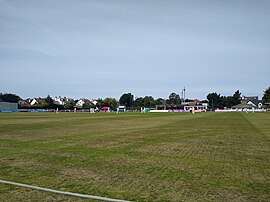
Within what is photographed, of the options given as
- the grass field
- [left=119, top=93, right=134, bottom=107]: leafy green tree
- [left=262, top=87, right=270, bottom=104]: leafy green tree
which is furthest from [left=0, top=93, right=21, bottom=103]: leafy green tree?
the grass field

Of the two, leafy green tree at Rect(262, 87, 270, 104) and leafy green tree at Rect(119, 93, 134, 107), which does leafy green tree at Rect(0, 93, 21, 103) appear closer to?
Answer: leafy green tree at Rect(119, 93, 134, 107)

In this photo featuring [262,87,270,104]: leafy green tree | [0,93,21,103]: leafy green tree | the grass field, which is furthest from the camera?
[0,93,21,103]: leafy green tree

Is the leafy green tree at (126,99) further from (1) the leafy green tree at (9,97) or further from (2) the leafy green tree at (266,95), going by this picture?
(2) the leafy green tree at (266,95)

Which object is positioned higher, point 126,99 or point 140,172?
point 126,99

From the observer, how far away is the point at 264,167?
868 centimetres

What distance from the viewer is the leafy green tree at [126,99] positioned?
621ft

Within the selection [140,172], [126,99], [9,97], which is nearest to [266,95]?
[140,172]

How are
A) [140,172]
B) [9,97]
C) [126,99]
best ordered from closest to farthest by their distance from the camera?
1. [140,172]
2. [9,97]
3. [126,99]

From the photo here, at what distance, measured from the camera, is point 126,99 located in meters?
192

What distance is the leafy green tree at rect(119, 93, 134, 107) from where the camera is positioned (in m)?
189

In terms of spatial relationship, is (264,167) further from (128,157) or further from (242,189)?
(128,157)

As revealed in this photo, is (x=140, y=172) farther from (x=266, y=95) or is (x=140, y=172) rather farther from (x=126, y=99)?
(x=126, y=99)

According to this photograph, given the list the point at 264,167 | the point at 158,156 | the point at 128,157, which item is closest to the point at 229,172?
the point at 264,167

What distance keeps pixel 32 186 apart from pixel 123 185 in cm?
202
